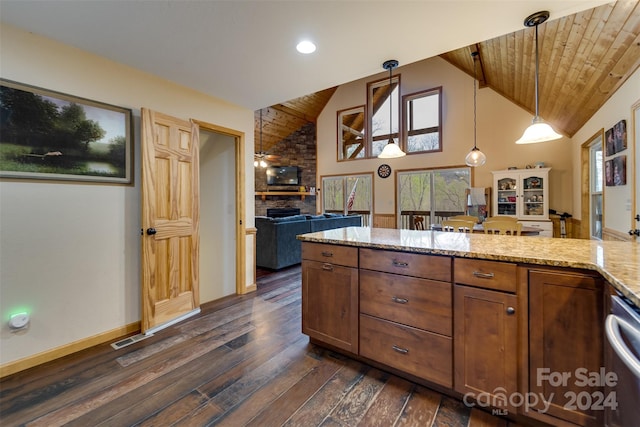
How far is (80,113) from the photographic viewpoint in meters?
2.18

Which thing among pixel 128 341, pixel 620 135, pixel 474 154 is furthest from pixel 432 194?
pixel 128 341

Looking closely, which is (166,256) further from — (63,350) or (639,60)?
(639,60)

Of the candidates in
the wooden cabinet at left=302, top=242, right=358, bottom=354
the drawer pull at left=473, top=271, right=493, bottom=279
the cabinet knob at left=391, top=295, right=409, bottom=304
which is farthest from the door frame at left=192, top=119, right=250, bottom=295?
the drawer pull at left=473, top=271, right=493, bottom=279

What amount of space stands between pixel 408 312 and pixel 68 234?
2.59 m

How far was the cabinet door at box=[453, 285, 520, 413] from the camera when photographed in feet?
4.65

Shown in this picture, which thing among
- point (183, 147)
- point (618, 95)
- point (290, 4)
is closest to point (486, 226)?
point (618, 95)

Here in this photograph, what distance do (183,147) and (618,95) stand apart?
4.33 metres

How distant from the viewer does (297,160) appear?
8.72 metres

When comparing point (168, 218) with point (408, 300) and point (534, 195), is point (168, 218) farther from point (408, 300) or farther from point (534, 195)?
point (534, 195)

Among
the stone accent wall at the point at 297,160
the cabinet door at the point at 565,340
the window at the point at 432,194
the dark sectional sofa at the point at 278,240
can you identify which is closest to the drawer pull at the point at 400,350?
the cabinet door at the point at 565,340

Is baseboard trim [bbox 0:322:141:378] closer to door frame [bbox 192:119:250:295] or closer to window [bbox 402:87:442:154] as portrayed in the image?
door frame [bbox 192:119:250:295]

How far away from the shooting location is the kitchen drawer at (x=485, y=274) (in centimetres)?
142

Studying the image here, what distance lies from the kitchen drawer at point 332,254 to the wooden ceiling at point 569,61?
7.27 ft

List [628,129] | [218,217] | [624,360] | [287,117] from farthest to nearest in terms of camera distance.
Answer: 1. [287,117]
2. [218,217]
3. [628,129]
4. [624,360]
